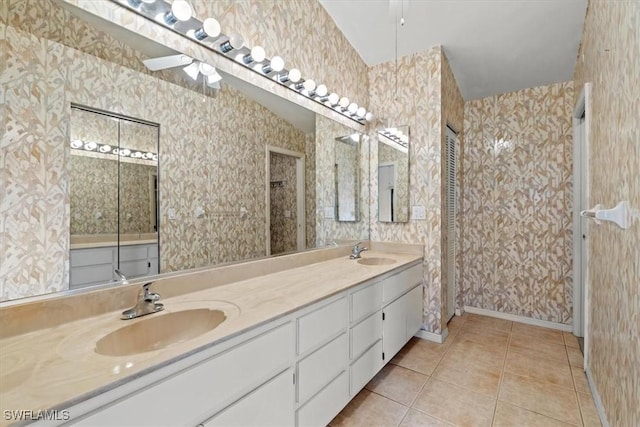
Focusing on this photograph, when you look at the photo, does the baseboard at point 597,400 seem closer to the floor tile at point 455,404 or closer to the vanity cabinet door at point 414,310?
the floor tile at point 455,404

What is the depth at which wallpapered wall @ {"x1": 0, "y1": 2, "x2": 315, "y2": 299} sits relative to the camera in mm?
979

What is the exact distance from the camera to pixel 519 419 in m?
1.65

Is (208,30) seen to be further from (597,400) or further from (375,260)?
(597,400)

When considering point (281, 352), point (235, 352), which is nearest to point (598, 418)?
point (281, 352)

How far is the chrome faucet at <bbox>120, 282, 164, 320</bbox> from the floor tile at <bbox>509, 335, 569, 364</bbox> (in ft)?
9.15

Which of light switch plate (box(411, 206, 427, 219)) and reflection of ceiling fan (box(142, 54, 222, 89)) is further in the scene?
light switch plate (box(411, 206, 427, 219))

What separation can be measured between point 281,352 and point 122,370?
58cm

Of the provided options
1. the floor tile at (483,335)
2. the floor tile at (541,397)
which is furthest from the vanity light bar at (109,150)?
the floor tile at (483,335)

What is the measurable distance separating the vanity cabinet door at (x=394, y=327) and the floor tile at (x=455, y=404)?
0.31 m

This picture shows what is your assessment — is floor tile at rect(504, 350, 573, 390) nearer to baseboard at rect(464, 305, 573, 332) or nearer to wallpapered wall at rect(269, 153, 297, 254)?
baseboard at rect(464, 305, 573, 332)

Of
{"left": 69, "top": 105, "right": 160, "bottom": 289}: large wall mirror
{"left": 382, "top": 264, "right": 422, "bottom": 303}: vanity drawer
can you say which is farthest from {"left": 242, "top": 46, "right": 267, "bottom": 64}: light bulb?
{"left": 382, "top": 264, "right": 422, "bottom": 303}: vanity drawer

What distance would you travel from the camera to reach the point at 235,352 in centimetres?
98

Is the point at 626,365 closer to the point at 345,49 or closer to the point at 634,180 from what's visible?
the point at 634,180

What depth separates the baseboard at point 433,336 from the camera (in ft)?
8.44
